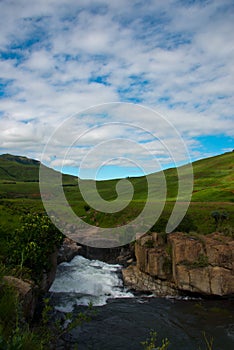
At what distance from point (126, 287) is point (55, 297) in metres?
10.7

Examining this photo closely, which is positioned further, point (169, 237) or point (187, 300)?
point (169, 237)

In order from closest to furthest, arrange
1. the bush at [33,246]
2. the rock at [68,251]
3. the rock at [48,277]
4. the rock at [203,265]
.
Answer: the bush at [33,246], the rock at [48,277], the rock at [203,265], the rock at [68,251]

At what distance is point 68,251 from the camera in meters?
55.5

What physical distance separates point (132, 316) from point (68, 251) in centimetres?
2513

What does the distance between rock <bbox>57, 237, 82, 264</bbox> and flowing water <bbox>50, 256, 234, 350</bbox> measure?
6105 millimetres

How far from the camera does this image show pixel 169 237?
44.8 metres

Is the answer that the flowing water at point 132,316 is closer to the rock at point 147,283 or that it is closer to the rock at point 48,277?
the rock at point 147,283

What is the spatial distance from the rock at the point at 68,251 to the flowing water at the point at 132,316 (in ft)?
20.0

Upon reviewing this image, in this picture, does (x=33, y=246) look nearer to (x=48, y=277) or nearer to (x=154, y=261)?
(x=48, y=277)

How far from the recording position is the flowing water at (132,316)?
89.9 feet

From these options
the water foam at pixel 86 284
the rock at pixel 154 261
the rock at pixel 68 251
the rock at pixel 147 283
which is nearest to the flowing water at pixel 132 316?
the water foam at pixel 86 284

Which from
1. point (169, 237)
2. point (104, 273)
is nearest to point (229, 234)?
Answer: point (169, 237)

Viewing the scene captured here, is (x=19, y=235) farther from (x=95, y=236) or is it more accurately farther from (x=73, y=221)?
(x=73, y=221)

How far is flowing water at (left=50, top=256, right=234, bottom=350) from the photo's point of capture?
89.9 feet
